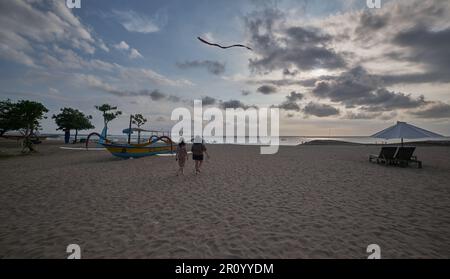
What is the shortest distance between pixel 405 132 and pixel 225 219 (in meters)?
14.1

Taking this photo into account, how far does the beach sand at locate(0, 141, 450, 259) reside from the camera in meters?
3.39

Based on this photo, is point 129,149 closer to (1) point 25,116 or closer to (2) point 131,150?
(2) point 131,150

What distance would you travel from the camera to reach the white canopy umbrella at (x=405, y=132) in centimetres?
1122

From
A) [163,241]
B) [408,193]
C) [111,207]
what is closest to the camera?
[163,241]

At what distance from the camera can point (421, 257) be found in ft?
10.4

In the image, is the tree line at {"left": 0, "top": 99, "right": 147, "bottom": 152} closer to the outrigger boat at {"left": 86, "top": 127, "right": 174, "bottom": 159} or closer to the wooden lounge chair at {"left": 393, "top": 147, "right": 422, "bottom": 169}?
the outrigger boat at {"left": 86, "top": 127, "right": 174, "bottom": 159}

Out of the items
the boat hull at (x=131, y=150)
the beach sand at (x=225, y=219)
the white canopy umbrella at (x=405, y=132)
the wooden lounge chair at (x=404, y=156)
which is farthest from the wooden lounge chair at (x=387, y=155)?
the boat hull at (x=131, y=150)

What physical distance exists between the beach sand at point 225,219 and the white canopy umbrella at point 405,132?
14.8 feet

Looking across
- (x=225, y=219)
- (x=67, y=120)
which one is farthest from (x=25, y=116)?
(x=225, y=219)

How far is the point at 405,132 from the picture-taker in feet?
38.9

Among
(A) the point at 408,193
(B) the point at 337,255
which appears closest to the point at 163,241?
(B) the point at 337,255
